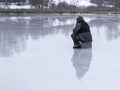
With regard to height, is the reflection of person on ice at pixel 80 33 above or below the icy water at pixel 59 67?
above

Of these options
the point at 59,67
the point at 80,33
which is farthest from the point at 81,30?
the point at 59,67

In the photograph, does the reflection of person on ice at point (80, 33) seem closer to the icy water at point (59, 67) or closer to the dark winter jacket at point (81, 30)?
the dark winter jacket at point (81, 30)

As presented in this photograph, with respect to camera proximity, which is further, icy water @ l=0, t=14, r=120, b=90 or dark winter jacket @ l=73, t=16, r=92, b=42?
dark winter jacket @ l=73, t=16, r=92, b=42

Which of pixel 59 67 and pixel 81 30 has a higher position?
pixel 81 30

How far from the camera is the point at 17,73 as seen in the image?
5535 mm

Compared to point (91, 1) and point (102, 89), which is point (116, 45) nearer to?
point (102, 89)

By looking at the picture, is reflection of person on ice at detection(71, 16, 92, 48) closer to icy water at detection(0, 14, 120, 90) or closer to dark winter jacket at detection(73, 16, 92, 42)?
dark winter jacket at detection(73, 16, 92, 42)

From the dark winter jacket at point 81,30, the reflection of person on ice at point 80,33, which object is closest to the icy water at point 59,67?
the reflection of person on ice at point 80,33

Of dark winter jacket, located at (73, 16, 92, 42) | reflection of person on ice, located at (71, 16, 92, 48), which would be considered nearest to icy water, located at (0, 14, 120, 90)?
reflection of person on ice, located at (71, 16, 92, 48)

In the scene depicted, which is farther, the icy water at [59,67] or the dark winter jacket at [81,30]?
the dark winter jacket at [81,30]

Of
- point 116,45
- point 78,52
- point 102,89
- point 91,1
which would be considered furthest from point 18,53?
point 91,1

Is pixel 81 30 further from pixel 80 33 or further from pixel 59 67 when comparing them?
pixel 59 67

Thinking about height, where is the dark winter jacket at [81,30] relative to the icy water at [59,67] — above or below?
above

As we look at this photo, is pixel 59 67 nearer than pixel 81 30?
Yes
